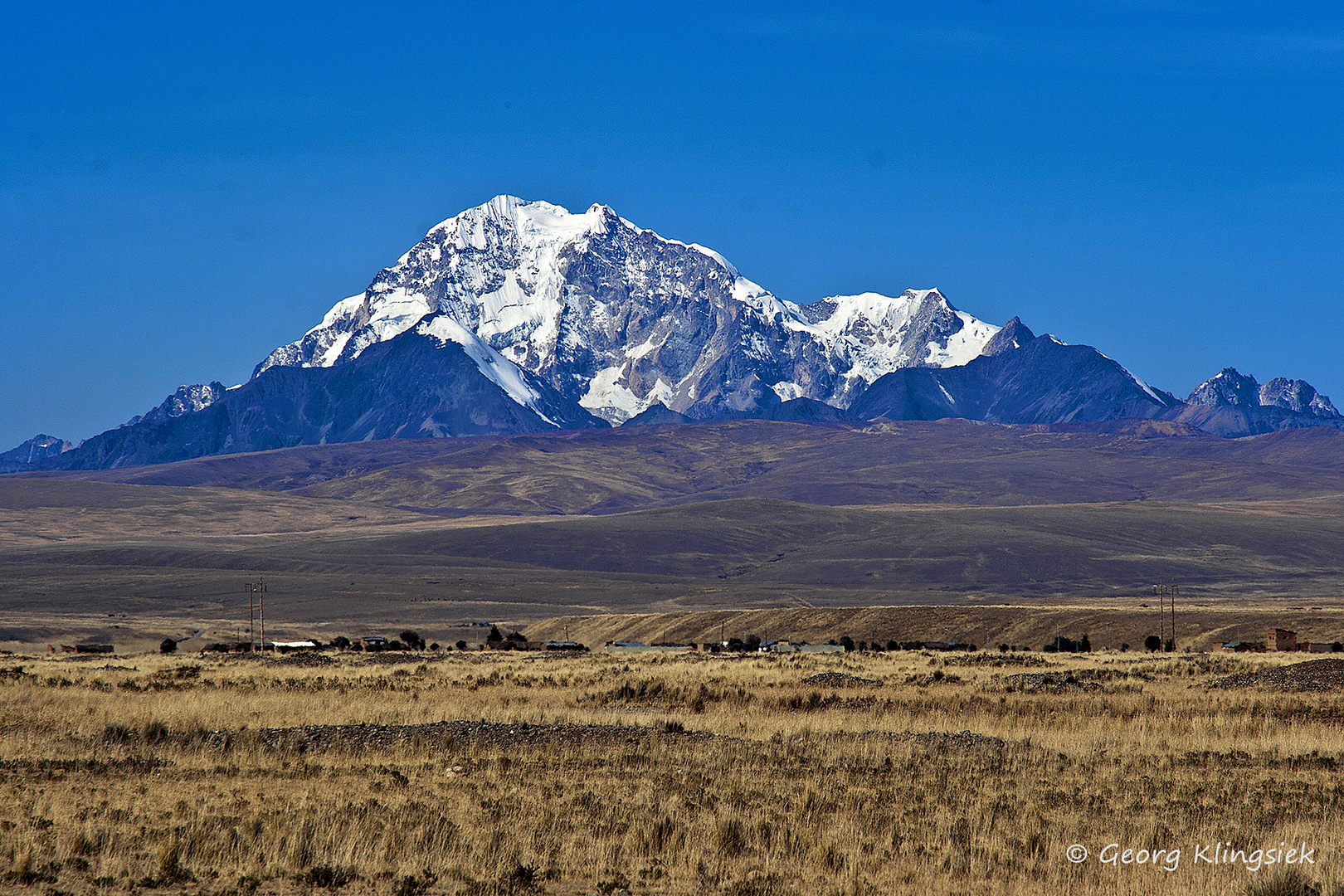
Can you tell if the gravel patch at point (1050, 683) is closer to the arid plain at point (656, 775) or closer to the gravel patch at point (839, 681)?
the arid plain at point (656, 775)

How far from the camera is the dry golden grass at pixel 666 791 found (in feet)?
43.3

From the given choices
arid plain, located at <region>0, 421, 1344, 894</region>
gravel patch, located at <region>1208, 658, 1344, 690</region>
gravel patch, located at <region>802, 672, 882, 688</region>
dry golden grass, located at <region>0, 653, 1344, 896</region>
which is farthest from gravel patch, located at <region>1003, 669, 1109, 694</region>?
gravel patch, located at <region>802, 672, 882, 688</region>

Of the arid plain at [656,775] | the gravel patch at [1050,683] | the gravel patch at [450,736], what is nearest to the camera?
the arid plain at [656,775]

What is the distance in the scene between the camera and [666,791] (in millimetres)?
17344

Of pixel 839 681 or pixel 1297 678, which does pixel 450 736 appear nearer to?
pixel 839 681

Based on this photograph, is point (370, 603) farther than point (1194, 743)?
Yes

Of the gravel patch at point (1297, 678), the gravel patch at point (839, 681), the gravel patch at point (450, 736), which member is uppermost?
the gravel patch at point (450, 736)

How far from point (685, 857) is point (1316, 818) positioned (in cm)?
774

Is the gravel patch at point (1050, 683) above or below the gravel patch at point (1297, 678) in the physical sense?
below

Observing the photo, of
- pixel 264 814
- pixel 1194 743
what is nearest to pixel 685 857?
pixel 264 814

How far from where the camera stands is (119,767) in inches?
743

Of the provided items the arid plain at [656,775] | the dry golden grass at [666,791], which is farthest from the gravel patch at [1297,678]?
the dry golden grass at [666,791]

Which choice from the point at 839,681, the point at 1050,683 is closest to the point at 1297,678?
the point at 1050,683

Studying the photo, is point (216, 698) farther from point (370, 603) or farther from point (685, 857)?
point (370, 603)
